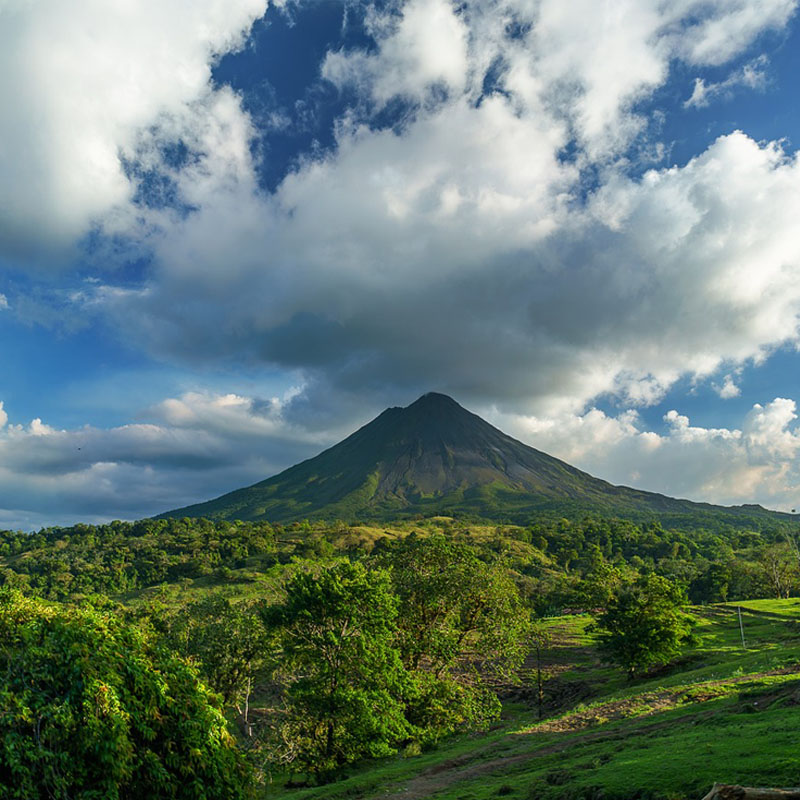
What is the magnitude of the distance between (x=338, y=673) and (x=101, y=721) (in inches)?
743

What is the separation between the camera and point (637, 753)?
1644 centimetres

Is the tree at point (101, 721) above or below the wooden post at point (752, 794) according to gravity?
above

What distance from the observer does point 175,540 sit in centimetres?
16938

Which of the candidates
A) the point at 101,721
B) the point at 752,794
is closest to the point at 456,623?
the point at 101,721

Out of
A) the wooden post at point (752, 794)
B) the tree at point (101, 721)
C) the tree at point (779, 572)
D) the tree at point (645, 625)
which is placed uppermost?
the tree at point (101, 721)

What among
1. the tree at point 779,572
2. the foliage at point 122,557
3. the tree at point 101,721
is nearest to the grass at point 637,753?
the tree at point 101,721

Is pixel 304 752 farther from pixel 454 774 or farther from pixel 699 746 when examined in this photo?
pixel 699 746

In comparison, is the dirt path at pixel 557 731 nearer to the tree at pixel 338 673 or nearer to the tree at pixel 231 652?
the tree at pixel 338 673

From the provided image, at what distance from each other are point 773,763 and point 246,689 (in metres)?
34.8

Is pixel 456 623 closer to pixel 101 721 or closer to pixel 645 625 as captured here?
pixel 645 625

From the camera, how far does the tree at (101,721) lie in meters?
9.01

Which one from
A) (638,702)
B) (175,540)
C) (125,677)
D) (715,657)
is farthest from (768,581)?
(175,540)

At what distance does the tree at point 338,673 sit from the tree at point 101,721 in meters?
15.0

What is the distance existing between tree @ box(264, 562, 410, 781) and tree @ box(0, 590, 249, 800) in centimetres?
1498
